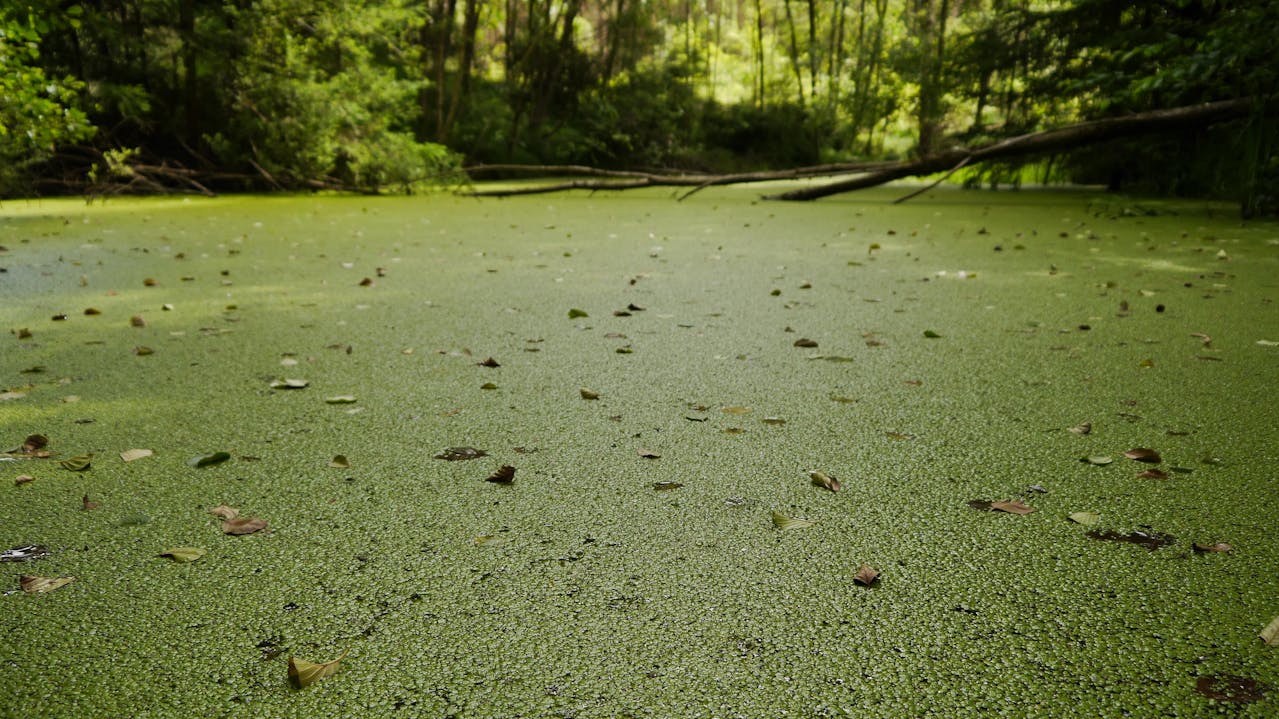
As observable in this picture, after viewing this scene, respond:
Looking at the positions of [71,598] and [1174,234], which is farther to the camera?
[1174,234]

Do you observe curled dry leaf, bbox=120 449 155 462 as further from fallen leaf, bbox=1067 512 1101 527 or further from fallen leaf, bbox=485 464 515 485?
fallen leaf, bbox=1067 512 1101 527

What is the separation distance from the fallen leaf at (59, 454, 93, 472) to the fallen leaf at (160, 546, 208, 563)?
451 mm

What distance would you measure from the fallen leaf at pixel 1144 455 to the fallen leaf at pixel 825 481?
1.88ft

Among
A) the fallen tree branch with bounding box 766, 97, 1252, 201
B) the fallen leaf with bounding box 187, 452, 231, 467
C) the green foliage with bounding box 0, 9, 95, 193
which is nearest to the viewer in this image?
the fallen leaf with bounding box 187, 452, 231, 467

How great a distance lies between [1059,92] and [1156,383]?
6435mm

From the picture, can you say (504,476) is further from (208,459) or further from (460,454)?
(208,459)

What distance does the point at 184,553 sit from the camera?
1.15 metres

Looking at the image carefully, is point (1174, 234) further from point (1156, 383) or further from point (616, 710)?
point (616, 710)

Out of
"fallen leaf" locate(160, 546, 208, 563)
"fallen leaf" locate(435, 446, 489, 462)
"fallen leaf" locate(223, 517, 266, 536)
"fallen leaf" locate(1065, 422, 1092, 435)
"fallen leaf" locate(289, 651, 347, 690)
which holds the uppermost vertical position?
"fallen leaf" locate(1065, 422, 1092, 435)

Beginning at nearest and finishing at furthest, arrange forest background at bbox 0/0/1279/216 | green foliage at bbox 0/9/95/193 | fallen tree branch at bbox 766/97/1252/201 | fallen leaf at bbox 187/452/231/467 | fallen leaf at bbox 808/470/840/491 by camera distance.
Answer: fallen leaf at bbox 808/470/840/491 → fallen leaf at bbox 187/452/231/467 → green foliage at bbox 0/9/95/193 → fallen tree branch at bbox 766/97/1252/201 → forest background at bbox 0/0/1279/216

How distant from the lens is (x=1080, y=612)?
0.99 meters

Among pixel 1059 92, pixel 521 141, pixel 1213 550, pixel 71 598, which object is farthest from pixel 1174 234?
pixel 521 141

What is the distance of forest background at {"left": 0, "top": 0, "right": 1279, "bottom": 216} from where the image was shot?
4957 millimetres

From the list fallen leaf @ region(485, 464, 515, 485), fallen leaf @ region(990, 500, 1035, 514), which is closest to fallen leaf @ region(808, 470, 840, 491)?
fallen leaf @ region(990, 500, 1035, 514)
